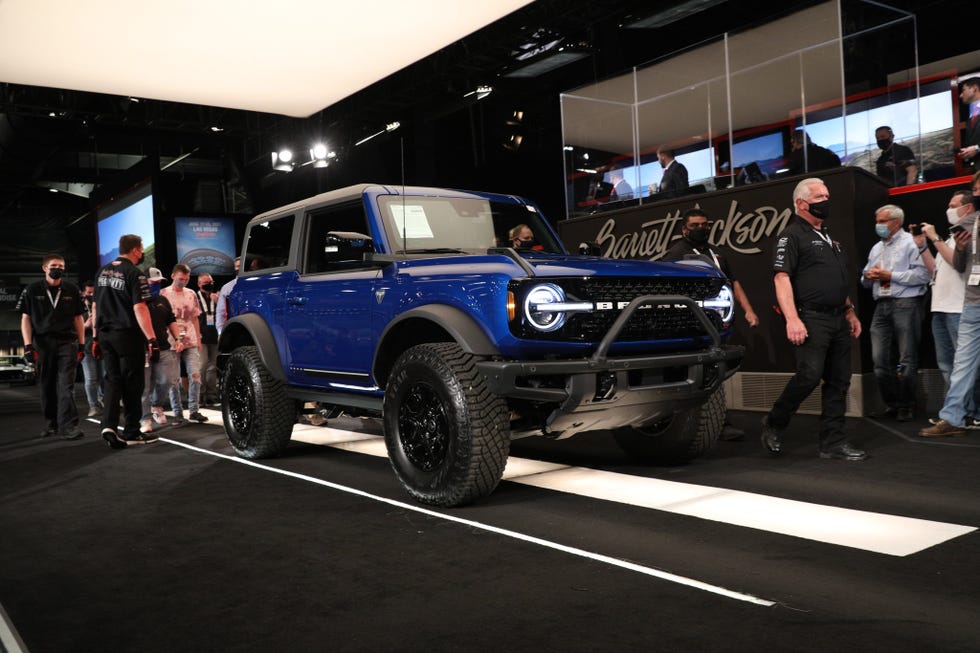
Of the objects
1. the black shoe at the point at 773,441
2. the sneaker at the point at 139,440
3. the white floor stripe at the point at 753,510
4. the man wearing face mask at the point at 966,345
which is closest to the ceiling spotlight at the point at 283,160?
the sneaker at the point at 139,440

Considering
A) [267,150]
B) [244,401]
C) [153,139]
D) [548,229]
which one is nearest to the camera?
[548,229]

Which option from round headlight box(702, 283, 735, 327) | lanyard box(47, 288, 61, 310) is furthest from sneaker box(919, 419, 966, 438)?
lanyard box(47, 288, 61, 310)

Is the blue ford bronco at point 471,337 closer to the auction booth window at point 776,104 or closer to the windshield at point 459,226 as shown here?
the windshield at point 459,226

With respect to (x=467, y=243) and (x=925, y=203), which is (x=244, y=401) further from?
(x=925, y=203)

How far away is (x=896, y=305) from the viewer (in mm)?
7359

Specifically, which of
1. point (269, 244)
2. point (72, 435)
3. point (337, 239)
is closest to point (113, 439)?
point (72, 435)

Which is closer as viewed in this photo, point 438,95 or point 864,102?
point 864,102

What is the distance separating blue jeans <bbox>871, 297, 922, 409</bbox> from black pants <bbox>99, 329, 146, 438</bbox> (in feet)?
22.3

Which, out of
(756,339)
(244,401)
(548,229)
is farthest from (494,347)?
(756,339)

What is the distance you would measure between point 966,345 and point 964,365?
15cm

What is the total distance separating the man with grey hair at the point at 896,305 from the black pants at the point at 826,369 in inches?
85.7

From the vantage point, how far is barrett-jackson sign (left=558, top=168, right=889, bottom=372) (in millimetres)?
7879

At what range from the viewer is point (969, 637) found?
2533 mm

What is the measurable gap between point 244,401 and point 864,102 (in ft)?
22.0
